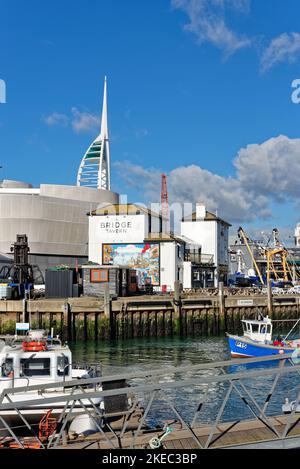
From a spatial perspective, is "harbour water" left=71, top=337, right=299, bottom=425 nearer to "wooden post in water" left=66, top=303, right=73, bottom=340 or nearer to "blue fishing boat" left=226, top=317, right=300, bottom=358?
"blue fishing boat" left=226, top=317, right=300, bottom=358

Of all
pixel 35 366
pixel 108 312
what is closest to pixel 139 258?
pixel 108 312

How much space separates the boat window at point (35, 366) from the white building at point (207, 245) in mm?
61026

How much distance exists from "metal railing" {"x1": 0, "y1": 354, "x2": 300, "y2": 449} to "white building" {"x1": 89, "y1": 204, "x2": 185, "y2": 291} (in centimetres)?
3689

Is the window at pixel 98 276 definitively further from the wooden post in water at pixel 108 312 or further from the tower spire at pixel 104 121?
the tower spire at pixel 104 121

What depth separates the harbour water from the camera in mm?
24188

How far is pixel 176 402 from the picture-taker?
85.6 feet

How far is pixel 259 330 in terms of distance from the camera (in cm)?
4241

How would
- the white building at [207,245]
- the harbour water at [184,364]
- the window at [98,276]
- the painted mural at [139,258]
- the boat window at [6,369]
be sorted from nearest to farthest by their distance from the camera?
the boat window at [6,369]
the harbour water at [184,364]
the window at [98,276]
the painted mural at [139,258]
the white building at [207,245]

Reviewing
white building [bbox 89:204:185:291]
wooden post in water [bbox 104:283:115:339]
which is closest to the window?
wooden post in water [bbox 104:283:115:339]

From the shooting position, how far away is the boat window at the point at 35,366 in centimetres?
2014

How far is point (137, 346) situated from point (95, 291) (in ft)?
46.8

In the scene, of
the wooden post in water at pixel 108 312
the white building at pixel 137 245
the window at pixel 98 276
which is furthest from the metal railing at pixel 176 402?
the white building at pixel 137 245

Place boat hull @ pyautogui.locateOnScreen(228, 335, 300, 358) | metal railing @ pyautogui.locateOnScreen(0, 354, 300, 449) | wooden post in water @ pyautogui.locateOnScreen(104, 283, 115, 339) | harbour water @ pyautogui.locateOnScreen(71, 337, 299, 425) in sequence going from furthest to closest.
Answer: wooden post in water @ pyautogui.locateOnScreen(104, 283, 115, 339), boat hull @ pyautogui.locateOnScreen(228, 335, 300, 358), harbour water @ pyautogui.locateOnScreen(71, 337, 299, 425), metal railing @ pyautogui.locateOnScreen(0, 354, 300, 449)
